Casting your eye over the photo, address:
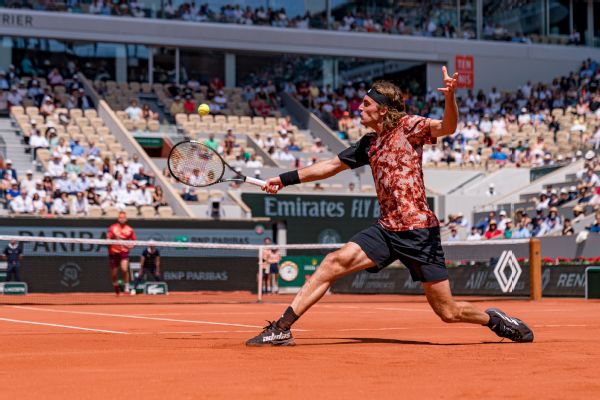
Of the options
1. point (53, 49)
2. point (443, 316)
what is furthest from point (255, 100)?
point (443, 316)

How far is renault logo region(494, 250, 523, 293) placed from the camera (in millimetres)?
24744

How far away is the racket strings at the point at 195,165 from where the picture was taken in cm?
1045

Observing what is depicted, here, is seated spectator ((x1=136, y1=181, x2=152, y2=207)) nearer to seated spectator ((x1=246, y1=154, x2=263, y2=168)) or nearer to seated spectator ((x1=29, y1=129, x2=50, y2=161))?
seated spectator ((x1=29, y1=129, x2=50, y2=161))

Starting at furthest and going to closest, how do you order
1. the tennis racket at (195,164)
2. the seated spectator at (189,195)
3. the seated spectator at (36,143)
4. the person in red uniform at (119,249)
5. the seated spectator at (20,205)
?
the seated spectator at (36,143) → the seated spectator at (189,195) → the seated spectator at (20,205) → the person in red uniform at (119,249) → the tennis racket at (195,164)

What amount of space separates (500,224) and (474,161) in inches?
303

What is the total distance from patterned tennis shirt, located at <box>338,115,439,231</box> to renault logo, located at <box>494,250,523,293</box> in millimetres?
16247

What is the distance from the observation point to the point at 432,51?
158 feet

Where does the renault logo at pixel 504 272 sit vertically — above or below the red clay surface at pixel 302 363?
below

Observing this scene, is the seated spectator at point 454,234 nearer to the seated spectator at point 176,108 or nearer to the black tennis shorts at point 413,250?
the seated spectator at point 176,108

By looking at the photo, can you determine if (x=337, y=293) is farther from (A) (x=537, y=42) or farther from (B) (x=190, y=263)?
(A) (x=537, y=42)

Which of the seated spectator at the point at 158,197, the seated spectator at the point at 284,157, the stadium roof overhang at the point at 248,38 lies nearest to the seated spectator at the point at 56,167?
the seated spectator at the point at 158,197

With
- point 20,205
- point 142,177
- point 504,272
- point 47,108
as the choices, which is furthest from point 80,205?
point 504,272

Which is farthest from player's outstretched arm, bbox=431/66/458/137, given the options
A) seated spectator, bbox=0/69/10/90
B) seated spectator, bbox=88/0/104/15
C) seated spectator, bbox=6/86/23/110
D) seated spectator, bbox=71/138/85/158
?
seated spectator, bbox=88/0/104/15

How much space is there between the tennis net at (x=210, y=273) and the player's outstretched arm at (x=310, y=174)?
45.6 ft
